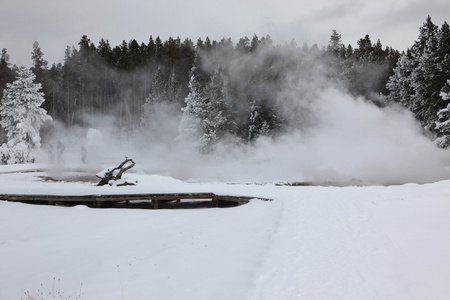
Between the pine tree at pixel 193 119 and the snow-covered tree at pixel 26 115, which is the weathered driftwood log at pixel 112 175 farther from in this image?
the pine tree at pixel 193 119

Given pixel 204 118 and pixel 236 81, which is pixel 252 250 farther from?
pixel 236 81

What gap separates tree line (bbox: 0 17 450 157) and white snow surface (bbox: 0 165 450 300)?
21.0 metres

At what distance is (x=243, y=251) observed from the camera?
7031mm

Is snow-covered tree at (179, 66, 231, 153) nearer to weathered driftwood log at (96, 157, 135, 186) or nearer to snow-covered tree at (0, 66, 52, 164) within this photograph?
snow-covered tree at (0, 66, 52, 164)

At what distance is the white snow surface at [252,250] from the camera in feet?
16.9

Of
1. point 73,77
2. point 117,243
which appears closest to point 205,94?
point 117,243

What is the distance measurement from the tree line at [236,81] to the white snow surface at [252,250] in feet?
69.0

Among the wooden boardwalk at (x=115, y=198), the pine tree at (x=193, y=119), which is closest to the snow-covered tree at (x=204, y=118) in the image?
the pine tree at (x=193, y=119)

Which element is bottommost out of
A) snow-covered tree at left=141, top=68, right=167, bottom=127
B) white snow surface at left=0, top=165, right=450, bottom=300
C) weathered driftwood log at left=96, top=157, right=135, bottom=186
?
white snow surface at left=0, top=165, right=450, bottom=300

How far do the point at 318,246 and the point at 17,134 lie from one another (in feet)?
127

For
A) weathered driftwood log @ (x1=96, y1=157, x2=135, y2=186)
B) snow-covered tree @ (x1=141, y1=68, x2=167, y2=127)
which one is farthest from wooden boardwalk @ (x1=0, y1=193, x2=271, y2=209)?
snow-covered tree @ (x1=141, y1=68, x2=167, y2=127)

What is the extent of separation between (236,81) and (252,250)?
50115 millimetres

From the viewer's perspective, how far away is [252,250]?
7027mm

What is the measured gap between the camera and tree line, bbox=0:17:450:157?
1431 inches
